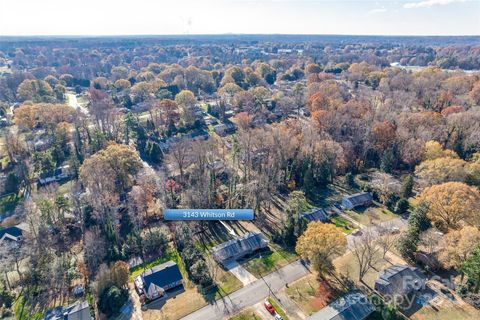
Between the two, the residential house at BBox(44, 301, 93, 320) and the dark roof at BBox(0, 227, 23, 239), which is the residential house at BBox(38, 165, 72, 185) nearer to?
the dark roof at BBox(0, 227, 23, 239)

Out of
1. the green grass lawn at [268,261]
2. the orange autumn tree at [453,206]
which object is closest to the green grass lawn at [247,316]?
the green grass lawn at [268,261]

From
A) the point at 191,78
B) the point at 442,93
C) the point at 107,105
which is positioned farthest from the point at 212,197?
the point at 191,78

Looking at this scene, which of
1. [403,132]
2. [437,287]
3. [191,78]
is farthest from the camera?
[191,78]

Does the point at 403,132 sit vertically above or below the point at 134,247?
above

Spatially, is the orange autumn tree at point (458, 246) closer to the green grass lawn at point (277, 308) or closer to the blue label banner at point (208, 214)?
the green grass lawn at point (277, 308)

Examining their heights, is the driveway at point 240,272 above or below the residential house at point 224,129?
below

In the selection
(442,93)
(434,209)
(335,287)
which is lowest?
(335,287)

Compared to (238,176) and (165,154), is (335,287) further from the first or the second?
(165,154)

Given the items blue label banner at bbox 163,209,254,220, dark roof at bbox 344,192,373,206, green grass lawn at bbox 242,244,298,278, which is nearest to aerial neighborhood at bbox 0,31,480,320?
green grass lawn at bbox 242,244,298,278
